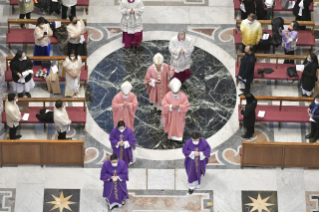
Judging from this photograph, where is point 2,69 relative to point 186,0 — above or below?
below

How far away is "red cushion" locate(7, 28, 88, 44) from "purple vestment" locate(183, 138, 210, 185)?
5.95m

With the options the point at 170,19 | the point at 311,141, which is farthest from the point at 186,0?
the point at 311,141

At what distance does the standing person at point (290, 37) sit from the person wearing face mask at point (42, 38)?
653cm

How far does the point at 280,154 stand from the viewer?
786 inches

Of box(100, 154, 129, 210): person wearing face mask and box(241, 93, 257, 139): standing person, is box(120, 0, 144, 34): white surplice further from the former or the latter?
box(100, 154, 129, 210): person wearing face mask

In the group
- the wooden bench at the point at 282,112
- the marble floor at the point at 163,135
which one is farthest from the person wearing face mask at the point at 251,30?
the wooden bench at the point at 282,112

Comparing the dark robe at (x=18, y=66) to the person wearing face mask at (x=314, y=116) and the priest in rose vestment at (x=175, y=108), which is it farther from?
the person wearing face mask at (x=314, y=116)

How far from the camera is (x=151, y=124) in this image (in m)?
21.4

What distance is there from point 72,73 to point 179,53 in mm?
2942

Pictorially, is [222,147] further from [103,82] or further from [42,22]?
[42,22]

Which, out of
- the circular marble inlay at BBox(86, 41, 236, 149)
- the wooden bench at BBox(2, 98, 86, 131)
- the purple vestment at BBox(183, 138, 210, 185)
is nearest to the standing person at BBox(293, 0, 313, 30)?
the circular marble inlay at BBox(86, 41, 236, 149)

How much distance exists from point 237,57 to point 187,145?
14.7ft

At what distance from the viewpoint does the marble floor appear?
64.1 ft

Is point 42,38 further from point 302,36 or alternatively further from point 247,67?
point 302,36
